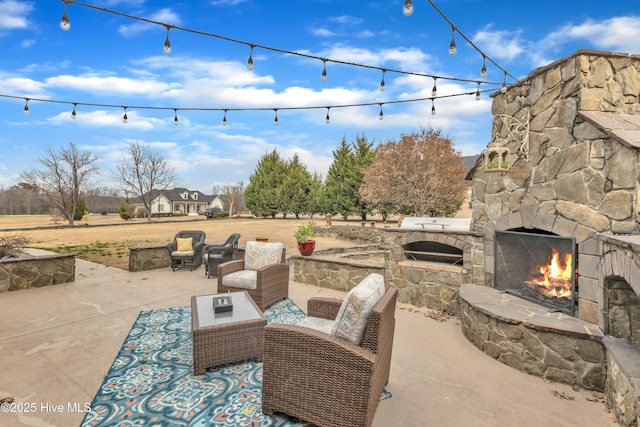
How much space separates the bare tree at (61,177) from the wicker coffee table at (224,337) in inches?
1260

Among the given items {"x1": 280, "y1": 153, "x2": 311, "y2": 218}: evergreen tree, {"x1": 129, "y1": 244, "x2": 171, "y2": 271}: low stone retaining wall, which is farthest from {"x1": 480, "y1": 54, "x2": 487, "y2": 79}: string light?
{"x1": 280, "y1": 153, "x2": 311, "y2": 218}: evergreen tree

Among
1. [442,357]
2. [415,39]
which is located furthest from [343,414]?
[415,39]

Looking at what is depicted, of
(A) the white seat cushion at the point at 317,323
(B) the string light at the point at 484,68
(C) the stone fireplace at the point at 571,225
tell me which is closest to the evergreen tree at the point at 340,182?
(C) the stone fireplace at the point at 571,225

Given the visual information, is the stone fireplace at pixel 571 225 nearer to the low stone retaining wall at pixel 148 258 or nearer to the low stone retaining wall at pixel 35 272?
the low stone retaining wall at pixel 148 258

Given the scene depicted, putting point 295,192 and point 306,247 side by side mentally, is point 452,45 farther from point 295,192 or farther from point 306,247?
point 295,192

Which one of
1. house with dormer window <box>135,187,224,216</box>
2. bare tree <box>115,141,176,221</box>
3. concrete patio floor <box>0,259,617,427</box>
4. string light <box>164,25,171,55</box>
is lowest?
concrete patio floor <box>0,259,617,427</box>

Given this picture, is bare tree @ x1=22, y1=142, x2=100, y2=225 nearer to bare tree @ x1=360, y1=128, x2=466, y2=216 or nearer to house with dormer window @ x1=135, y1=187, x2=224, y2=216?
house with dormer window @ x1=135, y1=187, x2=224, y2=216

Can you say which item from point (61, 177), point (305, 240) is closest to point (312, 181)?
point (61, 177)

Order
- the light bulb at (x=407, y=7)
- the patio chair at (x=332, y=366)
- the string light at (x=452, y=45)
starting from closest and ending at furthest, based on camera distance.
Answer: the patio chair at (x=332, y=366) → the light bulb at (x=407, y=7) → the string light at (x=452, y=45)

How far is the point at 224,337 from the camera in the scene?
10.2 feet

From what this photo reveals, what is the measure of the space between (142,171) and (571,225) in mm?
38440

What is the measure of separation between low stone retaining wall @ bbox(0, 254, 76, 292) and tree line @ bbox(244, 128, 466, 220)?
16087mm

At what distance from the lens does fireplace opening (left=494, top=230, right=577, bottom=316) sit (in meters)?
3.67

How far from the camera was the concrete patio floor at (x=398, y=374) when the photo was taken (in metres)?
2.48
